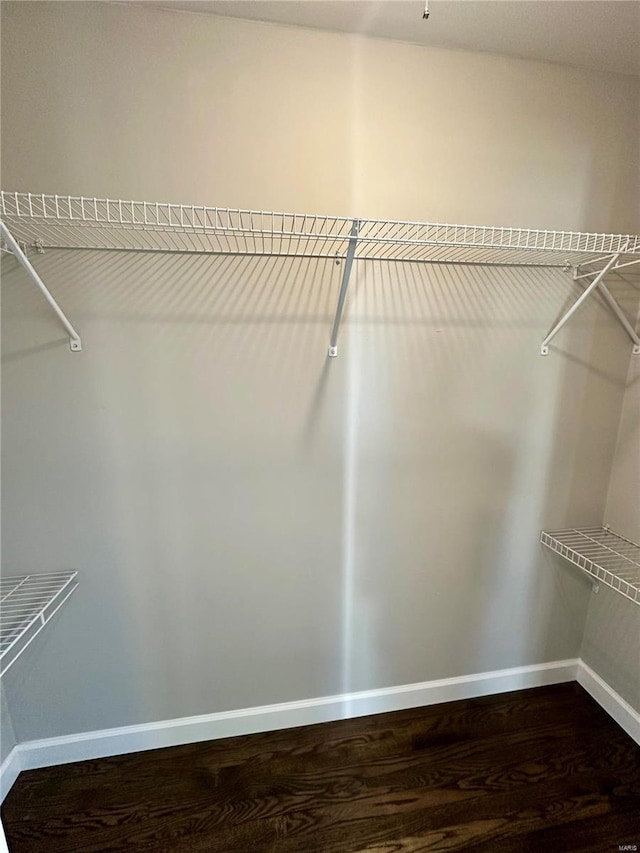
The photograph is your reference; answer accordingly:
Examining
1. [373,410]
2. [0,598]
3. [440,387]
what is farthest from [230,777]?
[440,387]

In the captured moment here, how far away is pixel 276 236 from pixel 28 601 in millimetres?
1358

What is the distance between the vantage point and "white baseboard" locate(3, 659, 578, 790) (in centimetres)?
150

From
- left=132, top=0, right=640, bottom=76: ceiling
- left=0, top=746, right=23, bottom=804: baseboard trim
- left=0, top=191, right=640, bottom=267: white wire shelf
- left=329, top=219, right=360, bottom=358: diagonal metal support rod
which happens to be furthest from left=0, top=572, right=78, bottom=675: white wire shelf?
left=132, top=0, right=640, bottom=76: ceiling

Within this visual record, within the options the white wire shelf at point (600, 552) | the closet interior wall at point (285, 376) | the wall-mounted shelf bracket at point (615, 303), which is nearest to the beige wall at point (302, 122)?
the closet interior wall at point (285, 376)

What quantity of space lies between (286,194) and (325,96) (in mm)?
305

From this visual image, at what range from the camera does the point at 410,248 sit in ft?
4.49

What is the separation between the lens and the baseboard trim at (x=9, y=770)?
1.38 m

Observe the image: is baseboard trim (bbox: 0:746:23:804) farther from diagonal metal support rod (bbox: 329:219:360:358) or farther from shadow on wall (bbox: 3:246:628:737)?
diagonal metal support rod (bbox: 329:219:360:358)

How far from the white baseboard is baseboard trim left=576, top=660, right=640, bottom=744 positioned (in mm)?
46

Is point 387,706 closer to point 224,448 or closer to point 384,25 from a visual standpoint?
point 224,448

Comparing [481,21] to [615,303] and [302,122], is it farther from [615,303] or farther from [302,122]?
[615,303]

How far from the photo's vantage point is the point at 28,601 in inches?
50.6

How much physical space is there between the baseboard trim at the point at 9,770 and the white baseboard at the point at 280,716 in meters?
0.01

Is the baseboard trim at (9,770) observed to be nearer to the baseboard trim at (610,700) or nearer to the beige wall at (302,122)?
the beige wall at (302,122)
